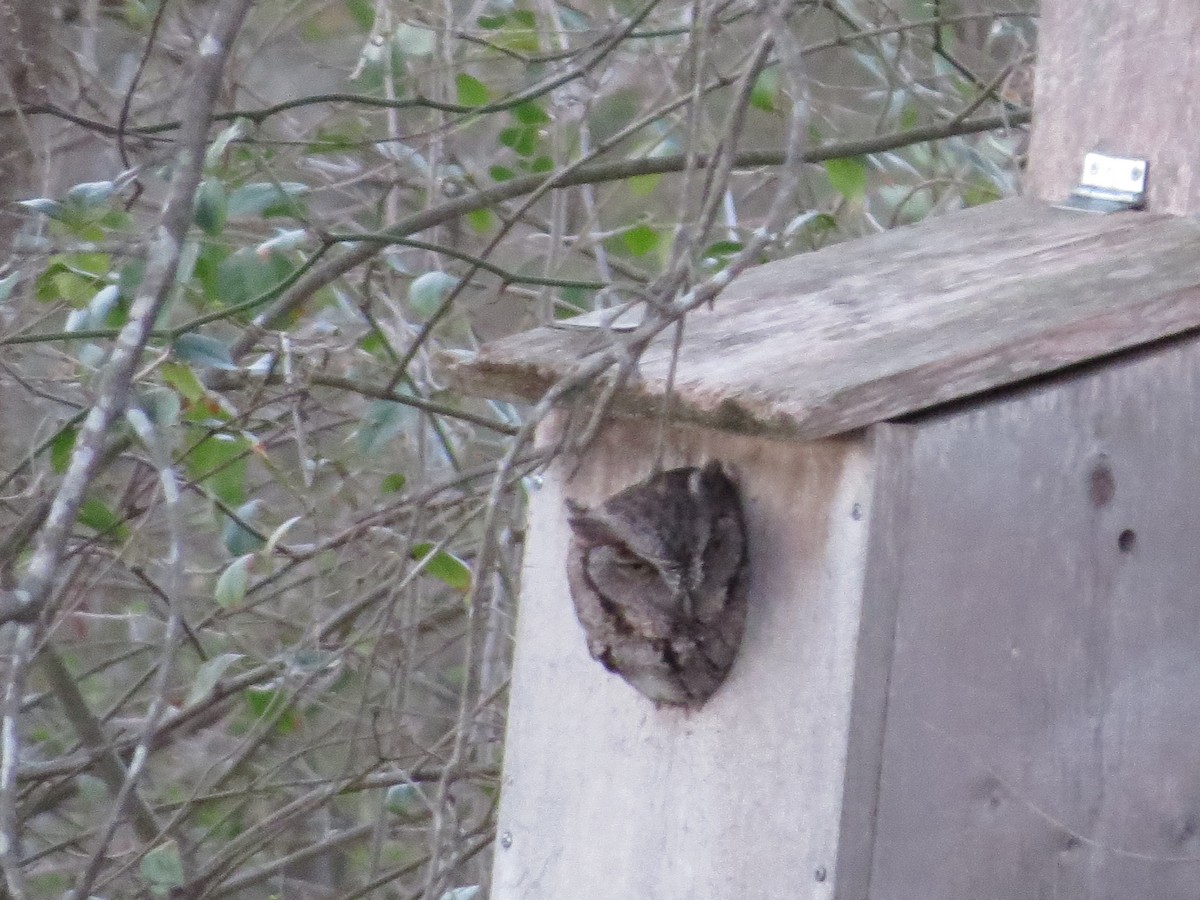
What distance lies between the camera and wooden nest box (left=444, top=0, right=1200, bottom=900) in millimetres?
1251

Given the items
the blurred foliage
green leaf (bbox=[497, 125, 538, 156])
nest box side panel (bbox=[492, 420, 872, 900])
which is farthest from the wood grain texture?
green leaf (bbox=[497, 125, 538, 156])

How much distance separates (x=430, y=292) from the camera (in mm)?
2189

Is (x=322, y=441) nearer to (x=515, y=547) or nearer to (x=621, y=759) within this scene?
(x=515, y=547)

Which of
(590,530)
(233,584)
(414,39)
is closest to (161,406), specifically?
(233,584)

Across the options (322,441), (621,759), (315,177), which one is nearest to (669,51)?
(315,177)

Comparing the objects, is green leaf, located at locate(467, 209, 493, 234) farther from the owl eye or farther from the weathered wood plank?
the weathered wood plank

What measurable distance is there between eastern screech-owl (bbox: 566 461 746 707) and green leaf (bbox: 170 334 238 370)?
613 mm

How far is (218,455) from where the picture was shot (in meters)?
2.23

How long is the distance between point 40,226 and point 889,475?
178cm

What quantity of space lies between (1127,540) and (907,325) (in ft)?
0.79

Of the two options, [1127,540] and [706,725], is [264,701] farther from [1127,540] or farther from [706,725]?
[1127,540]

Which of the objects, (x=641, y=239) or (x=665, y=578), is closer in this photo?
(x=665, y=578)

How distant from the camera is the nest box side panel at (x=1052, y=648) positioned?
1265mm

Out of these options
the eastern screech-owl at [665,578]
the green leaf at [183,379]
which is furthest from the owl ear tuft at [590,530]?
the green leaf at [183,379]
